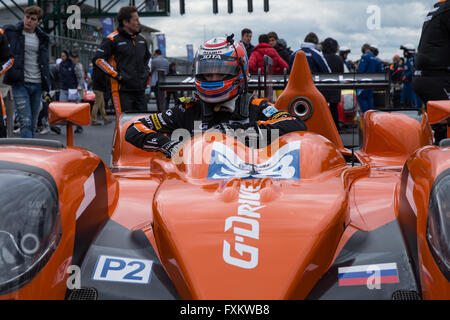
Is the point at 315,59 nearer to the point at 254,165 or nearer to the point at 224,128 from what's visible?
the point at 224,128

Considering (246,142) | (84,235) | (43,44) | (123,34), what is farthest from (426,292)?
(43,44)

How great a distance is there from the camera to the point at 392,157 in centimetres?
365

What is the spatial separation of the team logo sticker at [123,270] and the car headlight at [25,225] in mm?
173

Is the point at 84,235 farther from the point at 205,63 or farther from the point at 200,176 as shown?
the point at 205,63

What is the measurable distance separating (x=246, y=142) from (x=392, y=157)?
4.89 ft

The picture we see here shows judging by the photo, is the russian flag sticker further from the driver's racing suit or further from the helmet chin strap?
the helmet chin strap

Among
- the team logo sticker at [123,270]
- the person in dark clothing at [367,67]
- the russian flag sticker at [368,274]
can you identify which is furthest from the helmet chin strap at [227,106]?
the person in dark clothing at [367,67]

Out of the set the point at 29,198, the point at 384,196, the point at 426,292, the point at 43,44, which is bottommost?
the point at 426,292

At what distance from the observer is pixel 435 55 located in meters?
4.21

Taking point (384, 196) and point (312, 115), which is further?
point (312, 115)

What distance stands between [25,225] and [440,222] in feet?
4.15

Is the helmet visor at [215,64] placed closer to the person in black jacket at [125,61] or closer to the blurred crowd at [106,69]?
the blurred crowd at [106,69]

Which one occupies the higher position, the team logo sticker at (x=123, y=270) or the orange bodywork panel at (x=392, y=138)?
the orange bodywork panel at (x=392, y=138)

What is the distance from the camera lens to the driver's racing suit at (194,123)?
3000 millimetres
